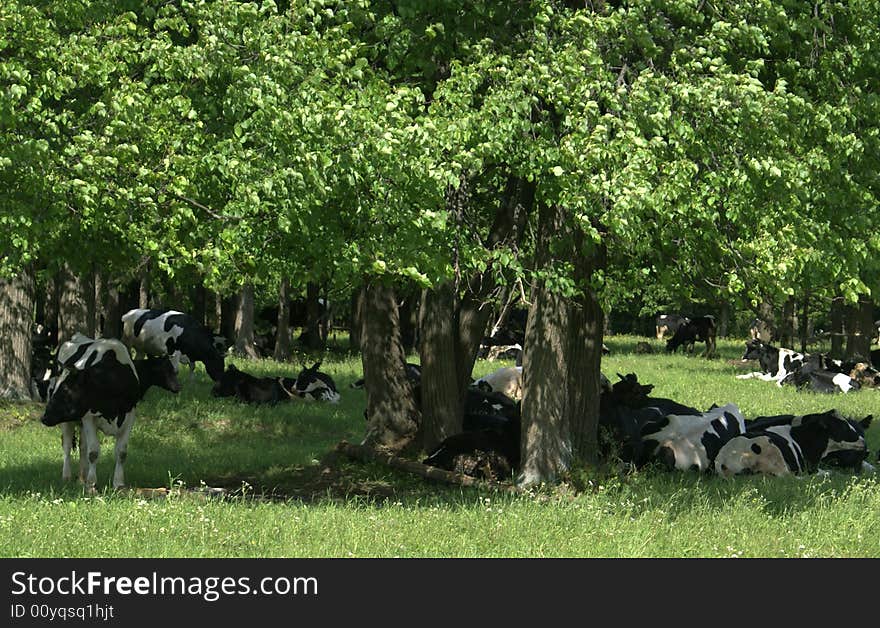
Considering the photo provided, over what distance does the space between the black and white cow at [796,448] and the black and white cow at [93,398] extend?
844 cm

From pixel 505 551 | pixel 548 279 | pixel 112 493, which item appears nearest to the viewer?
pixel 505 551

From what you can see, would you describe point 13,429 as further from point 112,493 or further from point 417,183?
point 417,183

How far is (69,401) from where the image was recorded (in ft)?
48.5

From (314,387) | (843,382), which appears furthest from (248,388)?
(843,382)

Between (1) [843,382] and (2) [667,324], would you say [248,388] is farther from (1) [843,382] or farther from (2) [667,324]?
(2) [667,324]

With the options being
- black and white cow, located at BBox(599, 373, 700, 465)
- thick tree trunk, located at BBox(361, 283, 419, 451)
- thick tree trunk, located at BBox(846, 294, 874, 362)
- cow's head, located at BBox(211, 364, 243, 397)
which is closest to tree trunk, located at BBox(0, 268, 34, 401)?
cow's head, located at BBox(211, 364, 243, 397)

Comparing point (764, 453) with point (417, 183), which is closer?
point (417, 183)

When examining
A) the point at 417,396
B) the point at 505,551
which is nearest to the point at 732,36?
the point at 505,551

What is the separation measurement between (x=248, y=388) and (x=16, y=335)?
483 cm

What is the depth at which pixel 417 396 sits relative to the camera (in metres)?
19.4

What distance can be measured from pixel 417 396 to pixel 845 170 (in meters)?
8.28

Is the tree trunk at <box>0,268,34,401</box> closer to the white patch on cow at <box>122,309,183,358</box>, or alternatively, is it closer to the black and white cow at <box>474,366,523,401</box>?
the white patch on cow at <box>122,309,183,358</box>

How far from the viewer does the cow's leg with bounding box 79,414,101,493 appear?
14.7 m

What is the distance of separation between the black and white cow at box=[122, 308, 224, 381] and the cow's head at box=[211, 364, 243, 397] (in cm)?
228
